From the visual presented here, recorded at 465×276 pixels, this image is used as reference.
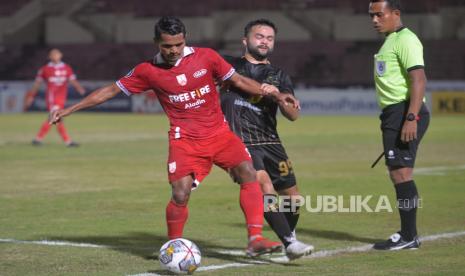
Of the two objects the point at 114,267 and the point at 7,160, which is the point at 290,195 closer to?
the point at 114,267

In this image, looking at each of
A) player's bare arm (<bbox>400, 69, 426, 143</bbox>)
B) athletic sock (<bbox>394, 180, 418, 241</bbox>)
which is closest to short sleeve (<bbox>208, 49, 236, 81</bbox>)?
player's bare arm (<bbox>400, 69, 426, 143</bbox>)

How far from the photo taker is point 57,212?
1166 cm

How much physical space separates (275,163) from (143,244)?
158 centimetres

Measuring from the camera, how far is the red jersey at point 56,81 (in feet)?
78.9

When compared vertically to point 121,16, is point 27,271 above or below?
below

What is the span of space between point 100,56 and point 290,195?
39137 millimetres

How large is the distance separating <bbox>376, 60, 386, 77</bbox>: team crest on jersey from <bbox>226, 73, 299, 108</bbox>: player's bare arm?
129 centimetres

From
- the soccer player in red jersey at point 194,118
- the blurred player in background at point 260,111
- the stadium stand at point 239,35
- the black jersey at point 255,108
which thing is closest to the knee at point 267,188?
the blurred player in background at point 260,111

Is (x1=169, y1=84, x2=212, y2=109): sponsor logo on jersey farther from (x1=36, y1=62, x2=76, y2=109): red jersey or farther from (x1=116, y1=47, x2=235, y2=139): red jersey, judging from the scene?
(x1=36, y1=62, x2=76, y2=109): red jersey

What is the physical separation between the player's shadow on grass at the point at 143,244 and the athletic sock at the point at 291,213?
49 centimetres

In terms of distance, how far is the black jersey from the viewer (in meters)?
8.62

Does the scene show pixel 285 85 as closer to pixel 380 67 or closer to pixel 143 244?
pixel 380 67

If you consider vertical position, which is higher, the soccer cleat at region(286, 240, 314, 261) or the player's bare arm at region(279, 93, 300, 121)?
the player's bare arm at region(279, 93, 300, 121)

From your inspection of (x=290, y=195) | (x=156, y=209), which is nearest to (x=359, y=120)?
(x=156, y=209)
